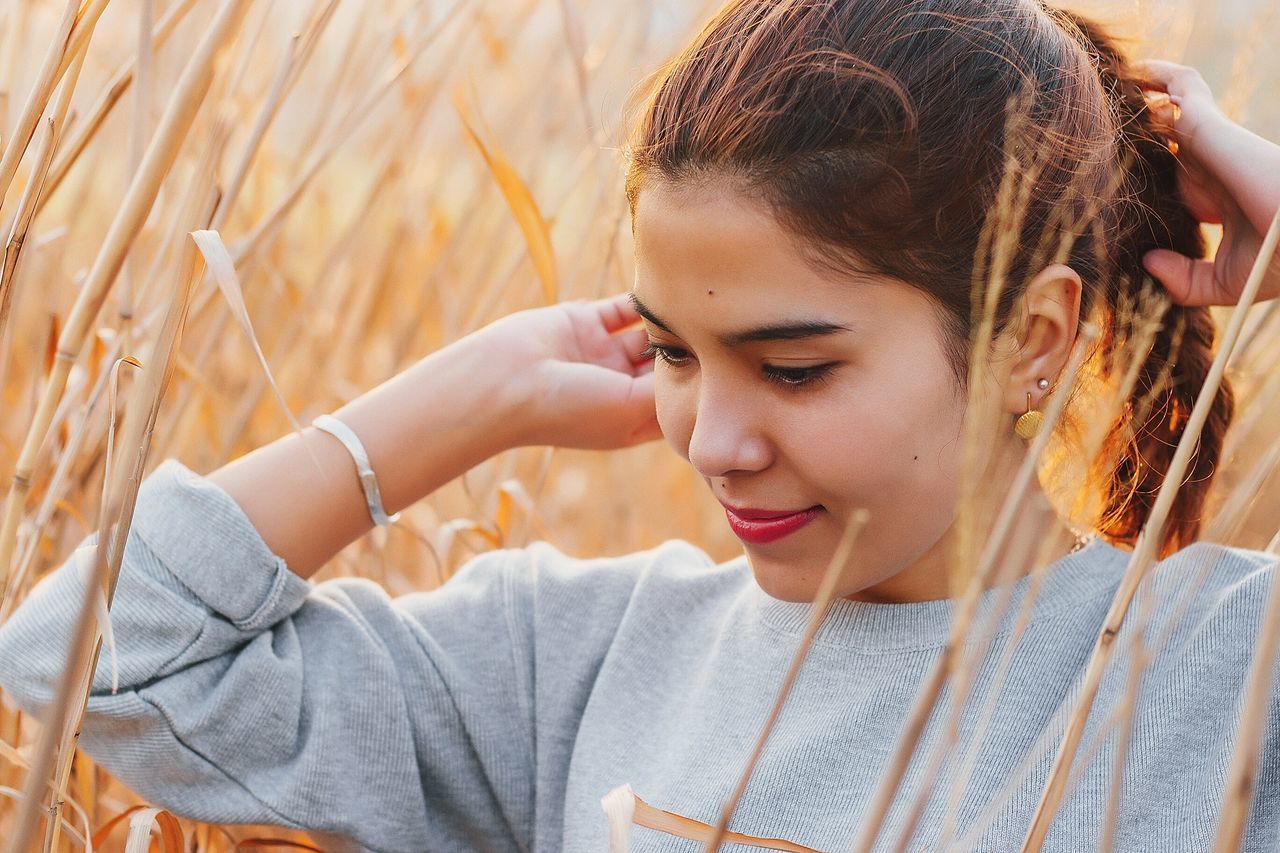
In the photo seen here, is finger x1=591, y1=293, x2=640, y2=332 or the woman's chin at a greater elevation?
finger x1=591, y1=293, x2=640, y2=332

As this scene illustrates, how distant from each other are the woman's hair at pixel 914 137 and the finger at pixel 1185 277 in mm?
61

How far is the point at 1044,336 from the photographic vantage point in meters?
0.96

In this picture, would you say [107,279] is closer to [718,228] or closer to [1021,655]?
[718,228]

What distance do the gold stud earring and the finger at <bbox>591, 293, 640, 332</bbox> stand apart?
47 centimetres

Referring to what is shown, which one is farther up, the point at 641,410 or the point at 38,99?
the point at 38,99

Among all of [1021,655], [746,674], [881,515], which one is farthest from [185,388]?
[1021,655]

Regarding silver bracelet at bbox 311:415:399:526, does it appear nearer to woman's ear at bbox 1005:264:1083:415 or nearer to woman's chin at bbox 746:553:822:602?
woman's chin at bbox 746:553:822:602

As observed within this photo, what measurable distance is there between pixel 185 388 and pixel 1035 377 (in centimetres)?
87

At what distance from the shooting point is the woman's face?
2.90ft

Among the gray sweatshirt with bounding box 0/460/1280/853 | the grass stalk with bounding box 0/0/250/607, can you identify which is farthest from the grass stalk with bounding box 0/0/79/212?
the gray sweatshirt with bounding box 0/460/1280/853

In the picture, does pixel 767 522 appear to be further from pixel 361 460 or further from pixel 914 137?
pixel 361 460

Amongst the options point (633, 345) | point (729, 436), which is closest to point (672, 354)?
point (729, 436)

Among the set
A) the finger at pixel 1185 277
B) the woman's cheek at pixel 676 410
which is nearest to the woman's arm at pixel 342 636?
the woman's cheek at pixel 676 410

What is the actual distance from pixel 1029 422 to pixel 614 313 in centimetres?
50
